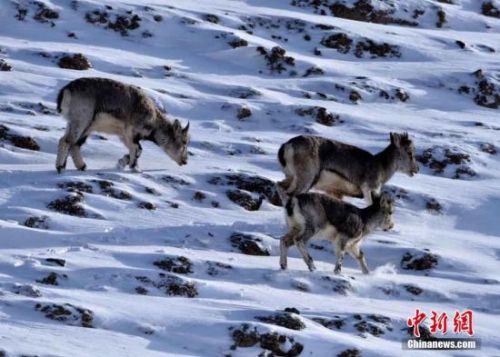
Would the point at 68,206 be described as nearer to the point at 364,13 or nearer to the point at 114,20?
the point at 114,20

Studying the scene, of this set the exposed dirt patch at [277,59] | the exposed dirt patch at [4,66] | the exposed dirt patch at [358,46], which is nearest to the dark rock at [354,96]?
the exposed dirt patch at [277,59]

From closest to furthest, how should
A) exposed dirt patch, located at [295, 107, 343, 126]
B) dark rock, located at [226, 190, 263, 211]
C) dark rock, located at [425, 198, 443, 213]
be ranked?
dark rock, located at [226, 190, 263, 211] < dark rock, located at [425, 198, 443, 213] < exposed dirt patch, located at [295, 107, 343, 126]

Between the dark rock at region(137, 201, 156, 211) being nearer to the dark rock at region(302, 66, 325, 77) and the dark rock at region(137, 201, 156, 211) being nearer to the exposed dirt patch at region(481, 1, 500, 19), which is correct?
the dark rock at region(302, 66, 325, 77)

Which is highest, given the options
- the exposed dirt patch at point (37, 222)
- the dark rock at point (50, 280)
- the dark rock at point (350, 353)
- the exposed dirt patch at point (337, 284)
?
the dark rock at point (350, 353)

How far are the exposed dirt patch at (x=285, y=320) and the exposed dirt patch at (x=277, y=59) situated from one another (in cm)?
1824

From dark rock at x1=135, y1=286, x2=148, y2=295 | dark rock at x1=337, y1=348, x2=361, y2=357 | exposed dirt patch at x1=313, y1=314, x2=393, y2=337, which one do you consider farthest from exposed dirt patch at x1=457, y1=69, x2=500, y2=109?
dark rock at x1=337, y1=348, x2=361, y2=357

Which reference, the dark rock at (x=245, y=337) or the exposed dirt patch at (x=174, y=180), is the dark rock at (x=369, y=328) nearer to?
the dark rock at (x=245, y=337)

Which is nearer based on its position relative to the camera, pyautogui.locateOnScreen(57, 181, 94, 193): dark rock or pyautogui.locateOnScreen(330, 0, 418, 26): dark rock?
pyautogui.locateOnScreen(57, 181, 94, 193): dark rock

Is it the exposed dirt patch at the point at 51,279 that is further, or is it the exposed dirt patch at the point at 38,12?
the exposed dirt patch at the point at 38,12

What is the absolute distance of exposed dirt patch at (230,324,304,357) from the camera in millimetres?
14195

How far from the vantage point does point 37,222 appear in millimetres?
18156

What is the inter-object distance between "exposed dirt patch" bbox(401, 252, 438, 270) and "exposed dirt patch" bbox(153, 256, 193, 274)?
382 cm

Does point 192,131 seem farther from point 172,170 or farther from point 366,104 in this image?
point 366,104

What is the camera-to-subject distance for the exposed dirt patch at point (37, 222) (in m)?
18.1
